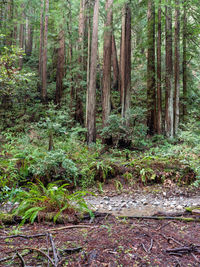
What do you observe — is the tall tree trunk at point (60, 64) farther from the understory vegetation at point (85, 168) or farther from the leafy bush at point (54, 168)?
the leafy bush at point (54, 168)

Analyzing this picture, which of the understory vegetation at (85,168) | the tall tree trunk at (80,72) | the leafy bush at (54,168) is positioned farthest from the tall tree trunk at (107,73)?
the leafy bush at (54,168)

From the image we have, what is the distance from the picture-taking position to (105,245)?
2.15 metres

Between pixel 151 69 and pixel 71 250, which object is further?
pixel 151 69

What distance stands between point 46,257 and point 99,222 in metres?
1.48

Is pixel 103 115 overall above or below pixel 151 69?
below

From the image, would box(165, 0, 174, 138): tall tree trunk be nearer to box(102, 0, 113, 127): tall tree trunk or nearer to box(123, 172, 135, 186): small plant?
box(102, 0, 113, 127): tall tree trunk

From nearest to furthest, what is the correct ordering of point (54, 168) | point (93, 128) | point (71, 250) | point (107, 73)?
point (71, 250), point (54, 168), point (93, 128), point (107, 73)

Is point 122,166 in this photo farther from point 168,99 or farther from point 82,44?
point 82,44

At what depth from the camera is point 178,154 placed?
7.55 metres

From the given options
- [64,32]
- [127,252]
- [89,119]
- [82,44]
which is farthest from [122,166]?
[64,32]

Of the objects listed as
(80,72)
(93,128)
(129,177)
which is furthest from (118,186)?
(80,72)

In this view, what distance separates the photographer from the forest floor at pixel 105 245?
185 centimetres

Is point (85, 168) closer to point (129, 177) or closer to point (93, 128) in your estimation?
point (129, 177)

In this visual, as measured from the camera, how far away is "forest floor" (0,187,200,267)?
1848 mm
